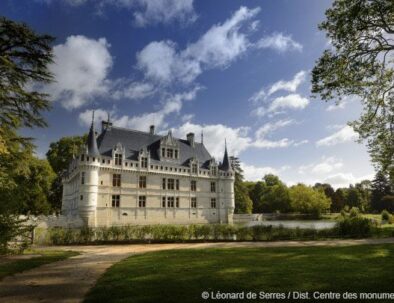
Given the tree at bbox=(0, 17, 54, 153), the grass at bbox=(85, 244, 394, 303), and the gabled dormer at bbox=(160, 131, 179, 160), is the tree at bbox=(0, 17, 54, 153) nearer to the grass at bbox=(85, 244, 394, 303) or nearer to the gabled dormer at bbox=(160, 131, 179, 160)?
the grass at bbox=(85, 244, 394, 303)

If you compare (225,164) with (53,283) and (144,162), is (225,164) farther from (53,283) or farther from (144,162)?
(53,283)

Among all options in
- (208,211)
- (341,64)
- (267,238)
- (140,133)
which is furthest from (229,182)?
(341,64)

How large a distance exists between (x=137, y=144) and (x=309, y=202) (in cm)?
3418

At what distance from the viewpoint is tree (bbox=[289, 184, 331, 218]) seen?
180ft

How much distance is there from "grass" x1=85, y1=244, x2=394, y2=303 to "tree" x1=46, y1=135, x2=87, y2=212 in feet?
117

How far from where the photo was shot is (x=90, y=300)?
5676 millimetres

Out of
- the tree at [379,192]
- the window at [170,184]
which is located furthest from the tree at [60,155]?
the tree at [379,192]

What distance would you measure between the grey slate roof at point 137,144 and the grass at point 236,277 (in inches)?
A: 1065

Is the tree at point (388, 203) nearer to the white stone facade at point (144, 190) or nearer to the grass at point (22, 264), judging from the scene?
the white stone facade at point (144, 190)

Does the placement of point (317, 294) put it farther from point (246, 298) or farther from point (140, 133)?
point (140, 133)

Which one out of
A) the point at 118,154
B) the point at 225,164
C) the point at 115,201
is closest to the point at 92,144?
the point at 118,154

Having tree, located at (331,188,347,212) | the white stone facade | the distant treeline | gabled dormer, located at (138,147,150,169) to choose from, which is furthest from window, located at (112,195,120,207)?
tree, located at (331,188,347,212)

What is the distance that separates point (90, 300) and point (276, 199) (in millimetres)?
62025

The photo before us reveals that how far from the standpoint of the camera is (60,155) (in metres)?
42.9
